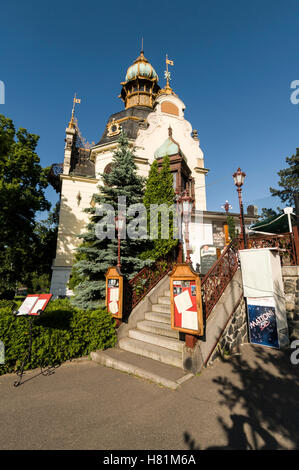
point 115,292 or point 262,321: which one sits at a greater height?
point 115,292

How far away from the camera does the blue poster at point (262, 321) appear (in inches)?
227

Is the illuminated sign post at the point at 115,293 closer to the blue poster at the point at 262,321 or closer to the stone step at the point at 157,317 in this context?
the stone step at the point at 157,317

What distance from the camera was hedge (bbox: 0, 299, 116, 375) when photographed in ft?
17.0

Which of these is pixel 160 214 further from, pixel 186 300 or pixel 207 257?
pixel 207 257

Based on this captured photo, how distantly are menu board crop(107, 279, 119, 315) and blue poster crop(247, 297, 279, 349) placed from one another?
4016 mm

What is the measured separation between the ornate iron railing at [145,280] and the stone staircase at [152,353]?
700mm

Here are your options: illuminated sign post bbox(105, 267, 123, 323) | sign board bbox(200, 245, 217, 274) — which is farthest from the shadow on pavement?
sign board bbox(200, 245, 217, 274)

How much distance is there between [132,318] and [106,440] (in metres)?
3.99

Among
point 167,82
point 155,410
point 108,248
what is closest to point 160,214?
point 108,248

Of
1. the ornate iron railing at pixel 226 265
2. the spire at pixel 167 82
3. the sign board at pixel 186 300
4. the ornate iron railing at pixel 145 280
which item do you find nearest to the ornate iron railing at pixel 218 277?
the ornate iron railing at pixel 226 265

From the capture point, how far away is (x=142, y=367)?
5.04 meters

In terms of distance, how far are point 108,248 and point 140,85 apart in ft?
85.6
